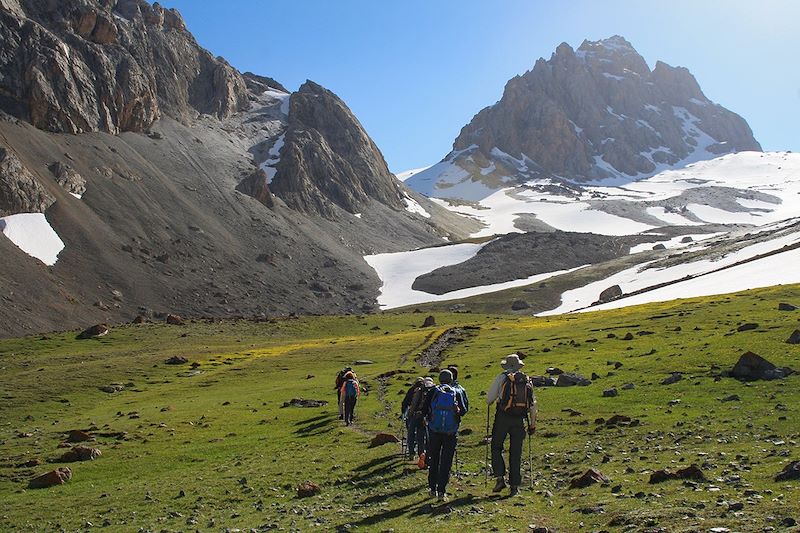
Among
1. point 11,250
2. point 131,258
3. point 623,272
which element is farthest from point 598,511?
point 623,272

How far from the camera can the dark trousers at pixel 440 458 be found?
1998 cm

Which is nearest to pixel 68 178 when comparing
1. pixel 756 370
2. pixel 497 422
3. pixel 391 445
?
pixel 391 445

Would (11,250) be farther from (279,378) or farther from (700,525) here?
(700,525)

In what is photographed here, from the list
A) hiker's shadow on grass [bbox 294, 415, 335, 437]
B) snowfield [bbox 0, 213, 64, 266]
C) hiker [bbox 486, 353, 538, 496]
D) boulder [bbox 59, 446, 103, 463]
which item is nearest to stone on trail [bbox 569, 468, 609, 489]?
hiker [bbox 486, 353, 538, 496]

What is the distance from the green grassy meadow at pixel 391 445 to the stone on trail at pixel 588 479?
0.37 metres

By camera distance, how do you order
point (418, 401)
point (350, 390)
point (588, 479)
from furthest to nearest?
point (350, 390), point (418, 401), point (588, 479)

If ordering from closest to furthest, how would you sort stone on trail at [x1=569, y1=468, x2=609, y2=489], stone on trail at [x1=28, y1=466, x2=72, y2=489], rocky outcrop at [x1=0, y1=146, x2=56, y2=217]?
stone on trail at [x1=569, y1=468, x2=609, y2=489] < stone on trail at [x1=28, y1=466, x2=72, y2=489] < rocky outcrop at [x1=0, y1=146, x2=56, y2=217]

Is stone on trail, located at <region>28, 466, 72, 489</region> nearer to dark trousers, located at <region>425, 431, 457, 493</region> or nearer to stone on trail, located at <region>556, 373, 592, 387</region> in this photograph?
dark trousers, located at <region>425, 431, 457, 493</region>

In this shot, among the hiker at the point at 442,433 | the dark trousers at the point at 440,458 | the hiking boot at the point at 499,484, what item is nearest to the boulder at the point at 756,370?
the hiker at the point at 442,433

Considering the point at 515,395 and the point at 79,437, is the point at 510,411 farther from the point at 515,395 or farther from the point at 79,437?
the point at 79,437

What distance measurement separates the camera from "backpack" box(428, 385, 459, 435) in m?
20.9

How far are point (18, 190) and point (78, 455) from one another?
125961mm

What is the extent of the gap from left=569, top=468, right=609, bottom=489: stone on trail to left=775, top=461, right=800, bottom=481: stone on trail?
436 cm

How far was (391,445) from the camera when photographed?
29.4m
